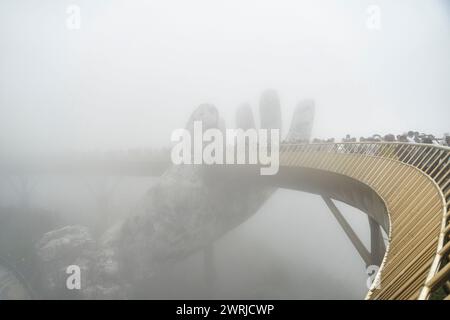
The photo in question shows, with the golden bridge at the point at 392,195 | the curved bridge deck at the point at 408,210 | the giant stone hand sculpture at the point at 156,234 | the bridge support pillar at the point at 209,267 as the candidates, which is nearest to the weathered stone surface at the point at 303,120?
the giant stone hand sculpture at the point at 156,234

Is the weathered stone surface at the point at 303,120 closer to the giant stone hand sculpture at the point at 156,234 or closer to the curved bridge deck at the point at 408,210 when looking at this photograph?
the giant stone hand sculpture at the point at 156,234

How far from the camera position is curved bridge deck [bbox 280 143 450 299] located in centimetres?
282

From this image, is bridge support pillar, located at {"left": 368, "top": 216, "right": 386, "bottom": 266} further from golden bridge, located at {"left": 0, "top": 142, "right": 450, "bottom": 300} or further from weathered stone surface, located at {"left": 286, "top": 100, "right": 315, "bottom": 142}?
weathered stone surface, located at {"left": 286, "top": 100, "right": 315, "bottom": 142}

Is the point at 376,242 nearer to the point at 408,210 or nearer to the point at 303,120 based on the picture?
the point at 408,210

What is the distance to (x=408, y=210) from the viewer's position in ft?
17.7

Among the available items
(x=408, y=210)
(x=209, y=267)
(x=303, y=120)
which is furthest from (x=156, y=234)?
(x=408, y=210)

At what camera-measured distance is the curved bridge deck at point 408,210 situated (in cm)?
282

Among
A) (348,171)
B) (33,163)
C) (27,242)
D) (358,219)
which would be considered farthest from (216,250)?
(358,219)

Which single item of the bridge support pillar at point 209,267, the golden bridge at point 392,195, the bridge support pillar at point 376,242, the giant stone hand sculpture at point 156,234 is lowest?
the bridge support pillar at point 209,267

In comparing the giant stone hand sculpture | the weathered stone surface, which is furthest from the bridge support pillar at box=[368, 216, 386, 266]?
the weathered stone surface
